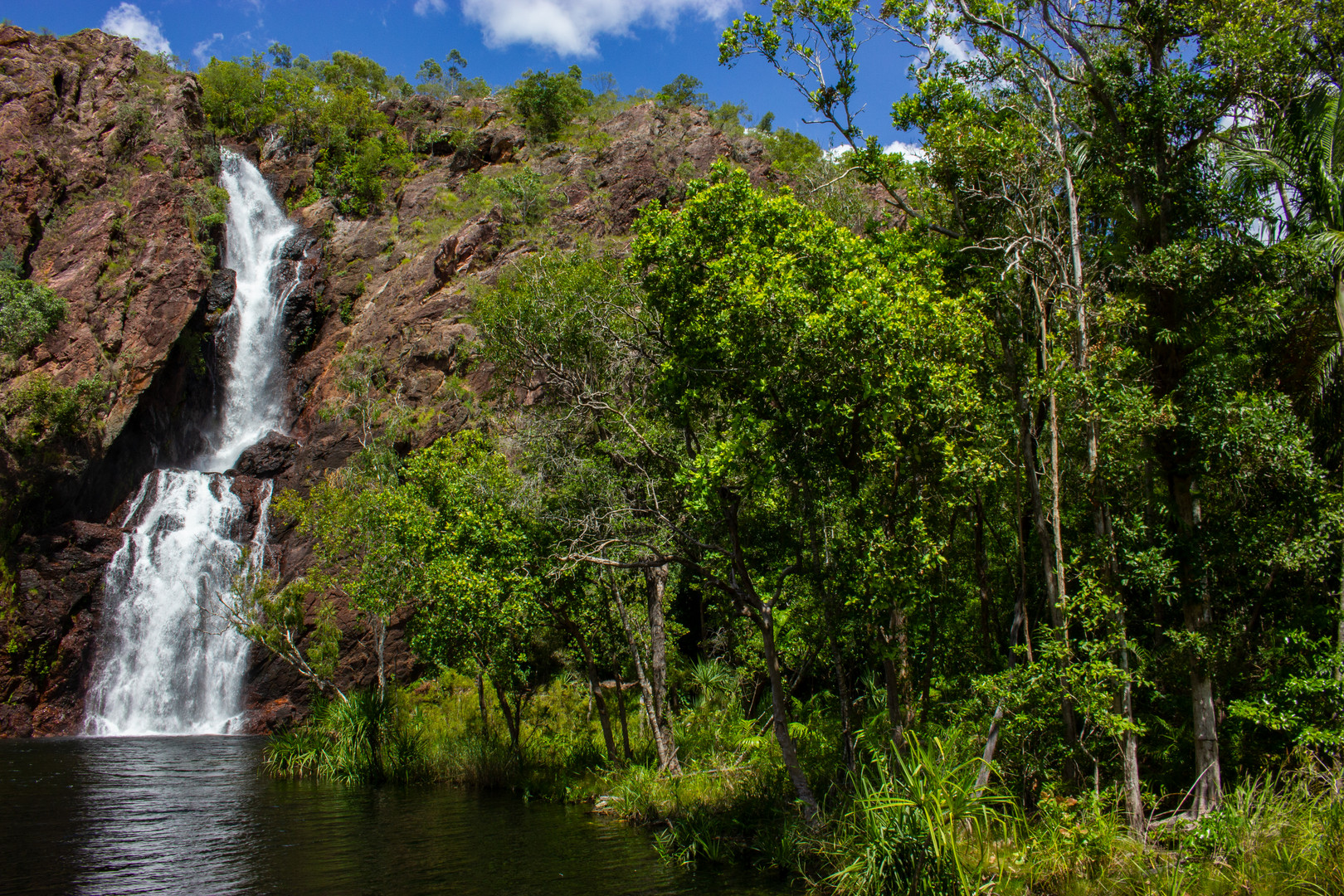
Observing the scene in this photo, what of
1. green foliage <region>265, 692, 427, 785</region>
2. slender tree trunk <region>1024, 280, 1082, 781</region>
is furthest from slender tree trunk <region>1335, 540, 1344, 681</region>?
green foliage <region>265, 692, 427, 785</region>

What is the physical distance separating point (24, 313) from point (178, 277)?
7858 mm

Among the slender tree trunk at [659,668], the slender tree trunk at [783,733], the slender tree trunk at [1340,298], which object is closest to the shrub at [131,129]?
the slender tree trunk at [659,668]

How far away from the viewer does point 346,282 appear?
55438 mm

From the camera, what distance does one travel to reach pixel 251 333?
5012 cm

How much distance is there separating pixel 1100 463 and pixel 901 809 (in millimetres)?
5478

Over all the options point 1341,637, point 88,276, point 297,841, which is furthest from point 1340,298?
point 88,276

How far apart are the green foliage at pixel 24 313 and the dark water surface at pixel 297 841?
25.1 metres

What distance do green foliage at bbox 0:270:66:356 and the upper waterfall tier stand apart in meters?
9.49

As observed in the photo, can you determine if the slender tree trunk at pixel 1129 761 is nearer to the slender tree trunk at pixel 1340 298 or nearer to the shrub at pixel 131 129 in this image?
the slender tree trunk at pixel 1340 298

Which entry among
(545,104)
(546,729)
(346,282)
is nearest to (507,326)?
(546,729)

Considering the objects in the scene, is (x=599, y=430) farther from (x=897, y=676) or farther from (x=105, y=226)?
(x=105, y=226)

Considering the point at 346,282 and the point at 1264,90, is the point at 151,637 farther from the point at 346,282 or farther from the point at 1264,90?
the point at 1264,90

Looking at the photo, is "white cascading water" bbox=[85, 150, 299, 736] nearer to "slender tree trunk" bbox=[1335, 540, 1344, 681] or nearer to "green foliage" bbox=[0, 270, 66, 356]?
"green foliage" bbox=[0, 270, 66, 356]

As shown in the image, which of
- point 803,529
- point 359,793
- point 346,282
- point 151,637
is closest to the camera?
point 803,529
